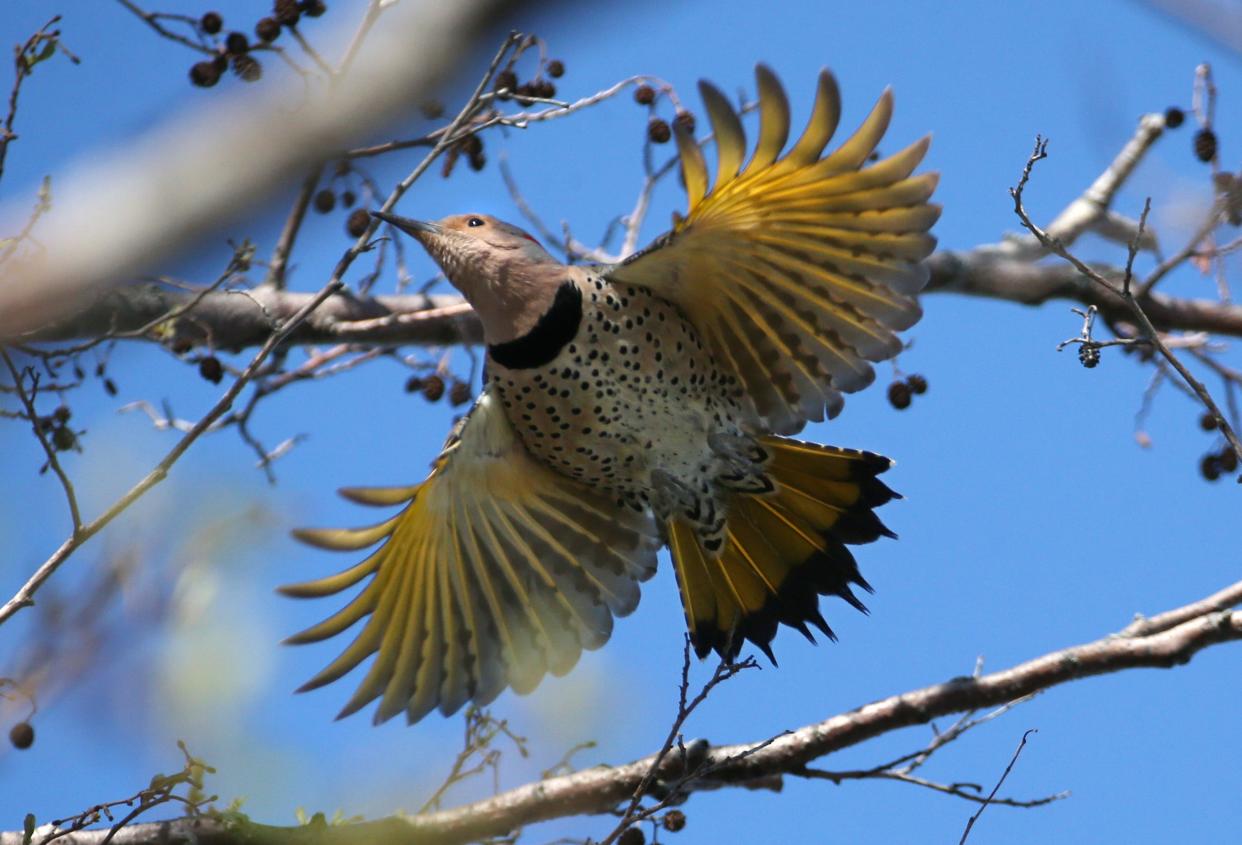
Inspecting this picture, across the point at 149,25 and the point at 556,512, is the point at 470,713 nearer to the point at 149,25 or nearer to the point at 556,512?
the point at 556,512

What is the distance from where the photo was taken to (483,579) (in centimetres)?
417

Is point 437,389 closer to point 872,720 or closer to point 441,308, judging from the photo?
point 441,308

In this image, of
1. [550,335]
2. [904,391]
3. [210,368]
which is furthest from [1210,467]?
[210,368]

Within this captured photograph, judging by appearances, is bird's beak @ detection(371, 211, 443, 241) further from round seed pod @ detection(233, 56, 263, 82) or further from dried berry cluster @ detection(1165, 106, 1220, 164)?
dried berry cluster @ detection(1165, 106, 1220, 164)

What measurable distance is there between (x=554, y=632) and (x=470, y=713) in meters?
0.97

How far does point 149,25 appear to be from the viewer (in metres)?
3.56

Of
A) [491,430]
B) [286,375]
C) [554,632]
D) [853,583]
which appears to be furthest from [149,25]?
[853,583]

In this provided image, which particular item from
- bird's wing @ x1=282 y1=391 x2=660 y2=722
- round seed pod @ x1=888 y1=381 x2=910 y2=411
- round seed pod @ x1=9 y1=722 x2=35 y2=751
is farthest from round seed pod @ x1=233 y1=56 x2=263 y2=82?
round seed pod @ x1=888 y1=381 x2=910 y2=411

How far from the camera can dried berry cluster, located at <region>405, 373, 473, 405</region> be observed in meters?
4.23

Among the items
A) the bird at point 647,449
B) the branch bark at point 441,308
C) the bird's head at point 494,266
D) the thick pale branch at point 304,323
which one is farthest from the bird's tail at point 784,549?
the thick pale branch at point 304,323

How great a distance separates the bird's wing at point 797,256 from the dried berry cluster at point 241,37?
987mm

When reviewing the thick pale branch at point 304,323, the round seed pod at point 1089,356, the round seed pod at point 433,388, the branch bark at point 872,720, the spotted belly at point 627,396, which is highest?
the thick pale branch at point 304,323

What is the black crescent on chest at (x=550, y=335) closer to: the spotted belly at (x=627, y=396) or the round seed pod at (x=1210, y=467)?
Answer: the spotted belly at (x=627, y=396)

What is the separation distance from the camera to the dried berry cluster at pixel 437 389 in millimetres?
4234
